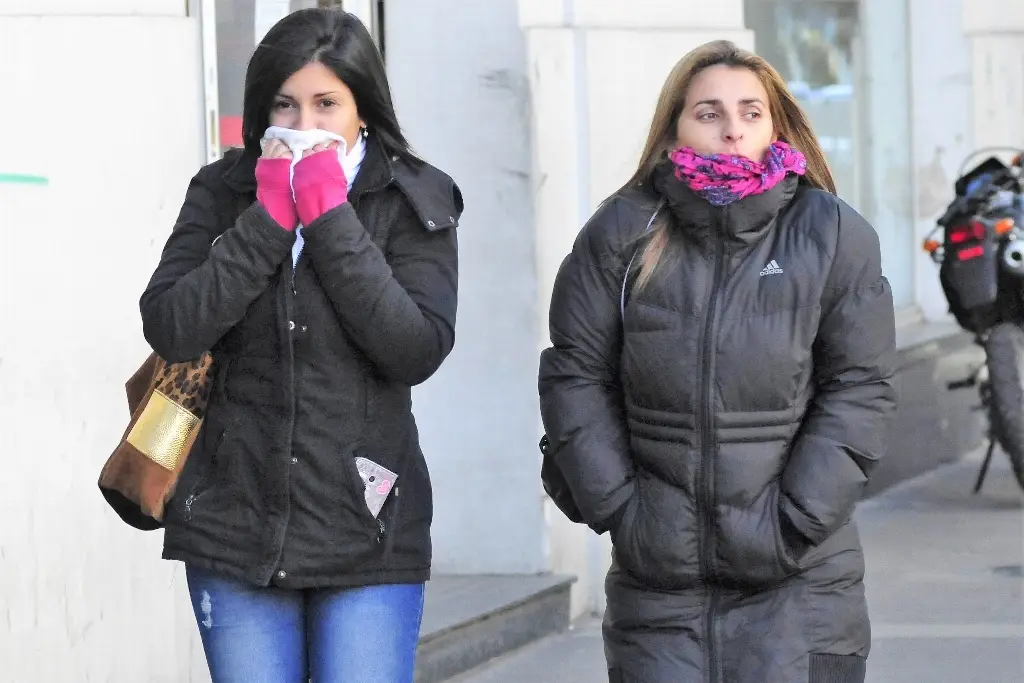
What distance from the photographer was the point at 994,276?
806 centimetres

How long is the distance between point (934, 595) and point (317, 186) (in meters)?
4.44

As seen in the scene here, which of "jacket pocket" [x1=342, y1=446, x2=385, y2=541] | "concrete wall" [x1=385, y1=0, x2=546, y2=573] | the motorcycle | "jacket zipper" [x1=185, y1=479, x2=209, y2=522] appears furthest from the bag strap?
the motorcycle

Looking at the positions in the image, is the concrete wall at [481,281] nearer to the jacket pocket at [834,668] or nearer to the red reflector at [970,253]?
the red reflector at [970,253]

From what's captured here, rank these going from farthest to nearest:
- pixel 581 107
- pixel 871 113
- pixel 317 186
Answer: pixel 871 113 < pixel 581 107 < pixel 317 186

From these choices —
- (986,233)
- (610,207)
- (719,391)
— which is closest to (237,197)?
(610,207)

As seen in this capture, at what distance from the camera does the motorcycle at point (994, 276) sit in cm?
805

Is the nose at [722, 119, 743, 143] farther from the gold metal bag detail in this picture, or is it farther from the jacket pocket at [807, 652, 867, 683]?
the gold metal bag detail

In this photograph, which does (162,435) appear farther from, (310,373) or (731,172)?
(731,172)

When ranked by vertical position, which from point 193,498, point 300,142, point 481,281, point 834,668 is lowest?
point 834,668

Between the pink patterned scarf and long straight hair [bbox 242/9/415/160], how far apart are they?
1.77 ft

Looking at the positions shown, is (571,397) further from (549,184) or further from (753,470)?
(549,184)

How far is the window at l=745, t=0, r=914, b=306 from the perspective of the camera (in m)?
10.7

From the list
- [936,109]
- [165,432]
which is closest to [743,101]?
[165,432]

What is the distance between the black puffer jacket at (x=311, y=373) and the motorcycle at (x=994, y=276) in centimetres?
532
